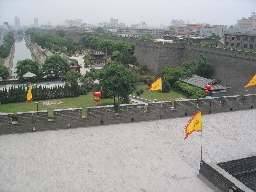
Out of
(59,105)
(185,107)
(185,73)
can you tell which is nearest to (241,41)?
(185,73)

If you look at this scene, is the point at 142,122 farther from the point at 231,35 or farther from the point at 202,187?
the point at 231,35

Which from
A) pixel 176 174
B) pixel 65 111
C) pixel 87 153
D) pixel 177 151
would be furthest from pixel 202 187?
pixel 65 111

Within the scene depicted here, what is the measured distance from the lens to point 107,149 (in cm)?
611

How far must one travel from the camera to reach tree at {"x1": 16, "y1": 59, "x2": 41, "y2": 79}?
1289 inches

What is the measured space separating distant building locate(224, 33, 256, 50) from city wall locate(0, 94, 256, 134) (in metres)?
42.6

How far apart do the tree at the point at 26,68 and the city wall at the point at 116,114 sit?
2789cm

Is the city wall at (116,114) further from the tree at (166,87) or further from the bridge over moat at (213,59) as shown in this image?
the tree at (166,87)

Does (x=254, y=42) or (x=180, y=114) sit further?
(x=254, y=42)

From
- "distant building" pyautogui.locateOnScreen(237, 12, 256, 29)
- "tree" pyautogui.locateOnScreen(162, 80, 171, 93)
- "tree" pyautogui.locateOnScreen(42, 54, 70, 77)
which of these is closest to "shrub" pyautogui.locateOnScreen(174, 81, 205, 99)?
"tree" pyautogui.locateOnScreen(162, 80, 171, 93)

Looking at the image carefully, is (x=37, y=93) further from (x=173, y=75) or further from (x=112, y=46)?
(x=112, y=46)

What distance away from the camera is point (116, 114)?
7461mm

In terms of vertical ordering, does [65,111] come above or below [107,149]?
above

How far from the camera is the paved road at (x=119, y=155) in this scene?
4.93 metres

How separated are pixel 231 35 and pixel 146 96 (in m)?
32.5
